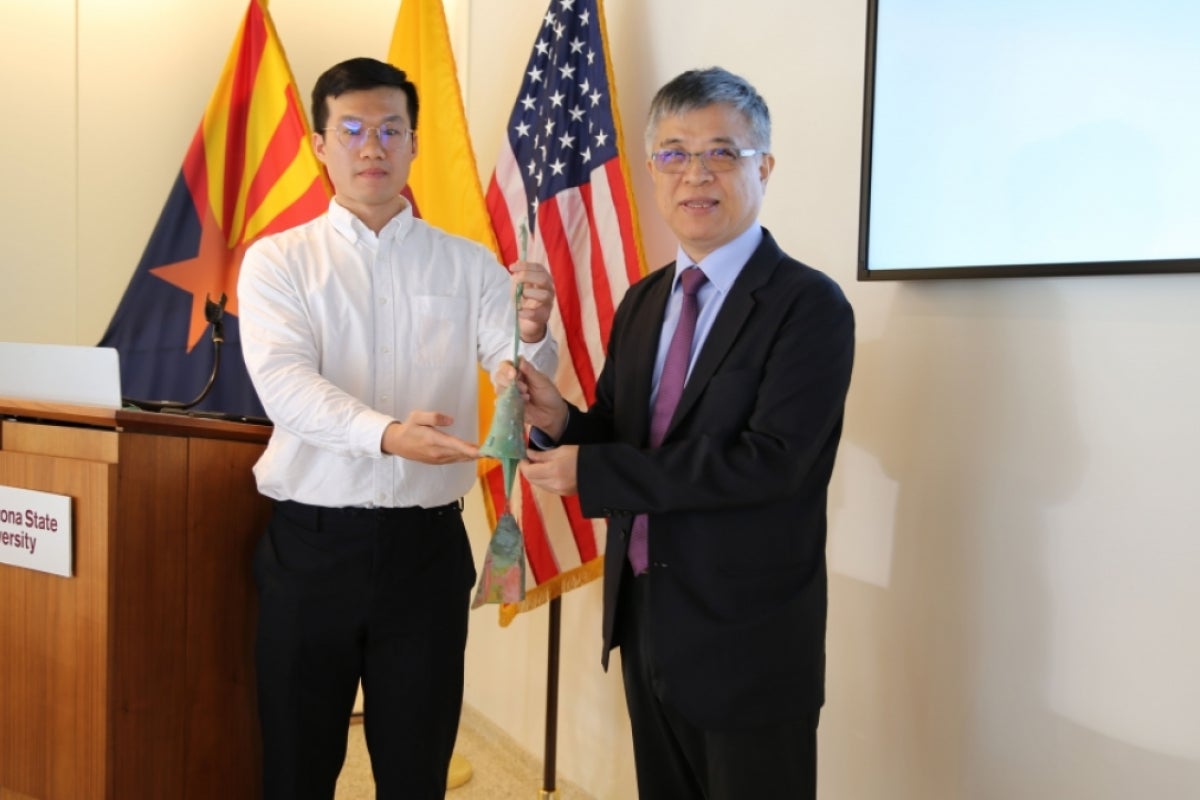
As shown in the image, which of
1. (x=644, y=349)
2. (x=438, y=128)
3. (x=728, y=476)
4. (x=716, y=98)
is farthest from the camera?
(x=438, y=128)

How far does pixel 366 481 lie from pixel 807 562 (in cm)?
82

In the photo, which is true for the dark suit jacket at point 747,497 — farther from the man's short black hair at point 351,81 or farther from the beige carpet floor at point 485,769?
the beige carpet floor at point 485,769

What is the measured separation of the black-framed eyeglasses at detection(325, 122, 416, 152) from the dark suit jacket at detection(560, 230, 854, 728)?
32.6 inches

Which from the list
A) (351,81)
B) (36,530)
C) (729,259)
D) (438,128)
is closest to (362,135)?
(351,81)

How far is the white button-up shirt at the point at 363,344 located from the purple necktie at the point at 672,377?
0.42 meters

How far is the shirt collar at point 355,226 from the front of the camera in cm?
200

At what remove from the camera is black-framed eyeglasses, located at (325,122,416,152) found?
6.45 ft

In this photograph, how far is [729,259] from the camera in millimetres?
1580

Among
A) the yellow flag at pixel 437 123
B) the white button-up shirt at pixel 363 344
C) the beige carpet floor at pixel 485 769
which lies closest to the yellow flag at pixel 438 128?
the yellow flag at pixel 437 123

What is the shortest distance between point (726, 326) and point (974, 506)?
24.2 inches

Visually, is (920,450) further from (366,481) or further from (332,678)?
(332,678)

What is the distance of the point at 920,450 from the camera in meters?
1.89

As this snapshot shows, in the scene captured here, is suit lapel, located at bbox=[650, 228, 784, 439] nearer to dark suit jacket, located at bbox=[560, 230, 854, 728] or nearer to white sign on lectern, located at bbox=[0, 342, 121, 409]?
dark suit jacket, located at bbox=[560, 230, 854, 728]

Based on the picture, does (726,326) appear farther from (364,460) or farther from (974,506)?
(364,460)
